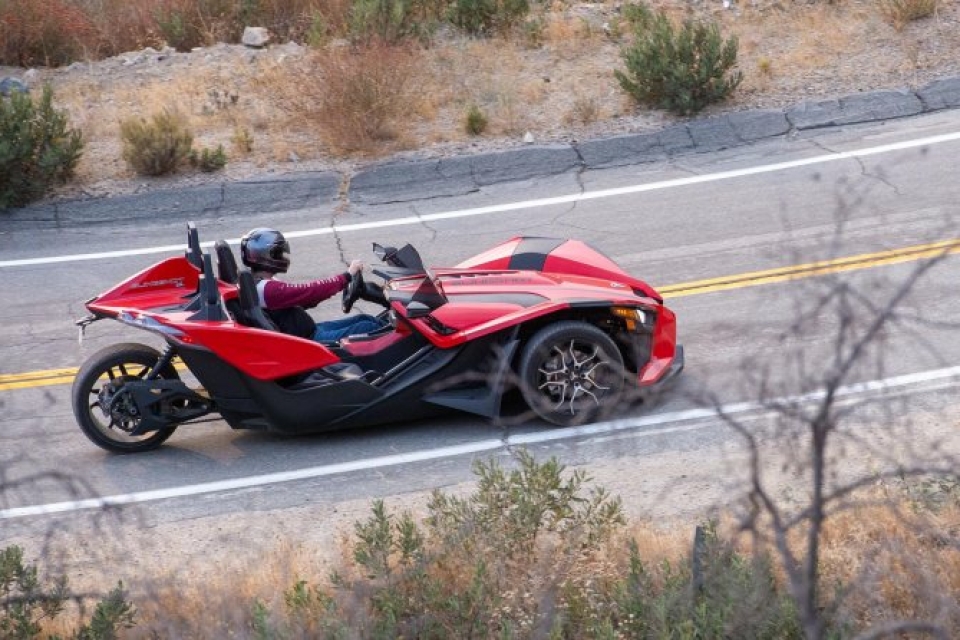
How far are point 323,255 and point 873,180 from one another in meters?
5.05

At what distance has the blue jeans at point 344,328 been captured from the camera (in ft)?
29.7

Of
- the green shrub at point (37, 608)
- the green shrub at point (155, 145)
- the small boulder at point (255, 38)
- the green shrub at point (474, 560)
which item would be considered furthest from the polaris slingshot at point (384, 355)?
the small boulder at point (255, 38)

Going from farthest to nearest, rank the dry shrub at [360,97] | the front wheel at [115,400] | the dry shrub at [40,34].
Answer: the dry shrub at [40,34] → the dry shrub at [360,97] → the front wheel at [115,400]

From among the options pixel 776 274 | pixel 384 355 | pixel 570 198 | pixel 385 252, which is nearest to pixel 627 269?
pixel 776 274

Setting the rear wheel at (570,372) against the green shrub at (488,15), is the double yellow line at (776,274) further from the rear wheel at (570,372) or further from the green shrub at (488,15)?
the green shrub at (488,15)

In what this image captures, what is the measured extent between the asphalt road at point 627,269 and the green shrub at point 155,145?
2.85 ft

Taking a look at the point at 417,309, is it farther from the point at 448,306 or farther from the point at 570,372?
the point at 570,372

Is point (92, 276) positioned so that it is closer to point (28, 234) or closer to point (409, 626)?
point (28, 234)

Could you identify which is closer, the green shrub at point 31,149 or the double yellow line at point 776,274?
the double yellow line at point 776,274

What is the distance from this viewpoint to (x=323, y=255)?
12477 millimetres

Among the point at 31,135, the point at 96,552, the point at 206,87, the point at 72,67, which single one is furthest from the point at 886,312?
the point at 72,67

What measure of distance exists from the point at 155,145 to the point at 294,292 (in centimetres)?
593

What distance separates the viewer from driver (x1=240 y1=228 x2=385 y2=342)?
8812 millimetres

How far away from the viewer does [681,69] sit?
14.6 metres
